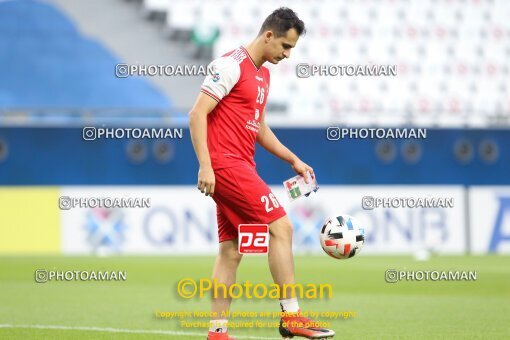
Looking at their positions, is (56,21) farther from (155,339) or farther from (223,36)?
(155,339)

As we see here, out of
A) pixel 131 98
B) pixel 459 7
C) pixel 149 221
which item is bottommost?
pixel 149 221

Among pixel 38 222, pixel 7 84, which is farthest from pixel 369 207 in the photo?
pixel 7 84

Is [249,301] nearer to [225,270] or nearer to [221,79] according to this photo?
[225,270]

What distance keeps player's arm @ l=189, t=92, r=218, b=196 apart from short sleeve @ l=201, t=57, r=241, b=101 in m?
0.04

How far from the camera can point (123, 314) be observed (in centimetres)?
899

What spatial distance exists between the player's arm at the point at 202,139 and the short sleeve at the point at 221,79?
43 mm

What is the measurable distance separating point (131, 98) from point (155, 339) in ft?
60.7

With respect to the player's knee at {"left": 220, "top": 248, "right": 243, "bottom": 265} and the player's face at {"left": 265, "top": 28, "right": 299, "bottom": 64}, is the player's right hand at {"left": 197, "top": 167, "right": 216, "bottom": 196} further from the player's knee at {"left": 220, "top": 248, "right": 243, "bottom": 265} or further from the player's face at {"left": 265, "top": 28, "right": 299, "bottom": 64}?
the player's face at {"left": 265, "top": 28, "right": 299, "bottom": 64}

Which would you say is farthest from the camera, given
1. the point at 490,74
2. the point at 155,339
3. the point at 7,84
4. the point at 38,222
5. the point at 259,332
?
the point at 490,74

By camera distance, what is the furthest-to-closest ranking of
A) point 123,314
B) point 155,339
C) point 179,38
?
point 179,38 < point 123,314 < point 155,339

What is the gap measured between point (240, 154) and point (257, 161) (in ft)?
48.2

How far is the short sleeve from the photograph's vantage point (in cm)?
582

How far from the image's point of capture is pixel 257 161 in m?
20.7

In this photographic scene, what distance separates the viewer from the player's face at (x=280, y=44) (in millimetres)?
5930
